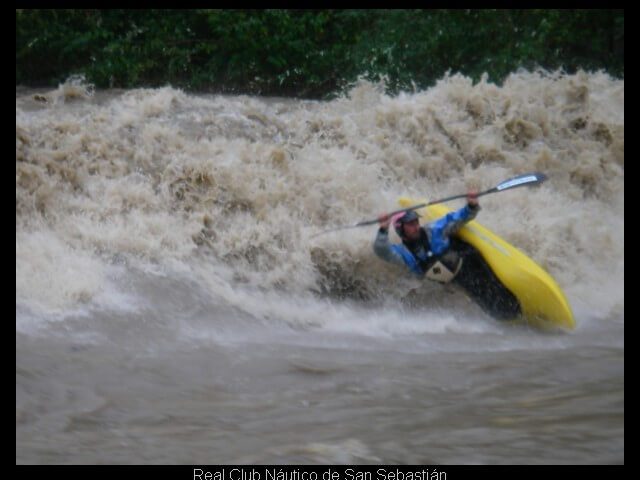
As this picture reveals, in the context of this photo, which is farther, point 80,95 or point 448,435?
point 80,95

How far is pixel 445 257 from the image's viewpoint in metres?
6.54

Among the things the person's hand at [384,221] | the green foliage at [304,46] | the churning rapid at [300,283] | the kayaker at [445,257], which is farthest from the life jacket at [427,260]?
the green foliage at [304,46]

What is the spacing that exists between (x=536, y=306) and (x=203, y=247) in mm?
2360

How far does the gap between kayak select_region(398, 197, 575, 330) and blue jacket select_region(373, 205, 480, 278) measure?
17cm

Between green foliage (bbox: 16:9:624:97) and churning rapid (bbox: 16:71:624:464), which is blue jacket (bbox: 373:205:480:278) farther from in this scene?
green foliage (bbox: 16:9:624:97)

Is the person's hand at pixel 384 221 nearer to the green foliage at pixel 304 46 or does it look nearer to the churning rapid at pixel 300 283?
the churning rapid at pixel 300 283

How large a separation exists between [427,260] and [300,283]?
903 millimetres

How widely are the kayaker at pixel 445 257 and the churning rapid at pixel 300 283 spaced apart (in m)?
0.19

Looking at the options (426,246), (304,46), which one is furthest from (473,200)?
(304,46)
